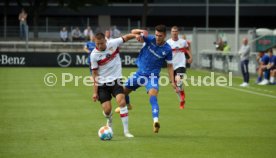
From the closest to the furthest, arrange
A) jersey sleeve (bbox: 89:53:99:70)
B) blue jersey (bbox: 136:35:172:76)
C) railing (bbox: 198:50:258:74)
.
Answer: jersey sleeve (bbox: 89:53:99:70)
blue jersey (bbox: 136:35:172:76)
railing (bbox: 198:50:258:74)

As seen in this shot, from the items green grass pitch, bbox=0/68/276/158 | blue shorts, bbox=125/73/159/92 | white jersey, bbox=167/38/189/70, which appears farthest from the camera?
white jersey, bbox=167/38/189/70

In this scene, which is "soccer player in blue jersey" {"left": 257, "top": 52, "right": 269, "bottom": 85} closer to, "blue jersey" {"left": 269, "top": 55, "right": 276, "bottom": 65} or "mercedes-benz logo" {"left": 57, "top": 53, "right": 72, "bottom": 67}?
"blue jersey" {"left": 269, "top": 55, "right": 276, "bottom": 65}

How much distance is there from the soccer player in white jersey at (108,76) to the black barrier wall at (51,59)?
102 feet

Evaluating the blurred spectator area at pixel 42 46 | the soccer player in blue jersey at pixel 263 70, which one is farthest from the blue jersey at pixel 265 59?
the blurred spectator area at pixel 42 46

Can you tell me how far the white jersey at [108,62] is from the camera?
13852mm

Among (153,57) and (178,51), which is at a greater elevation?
(178,51)

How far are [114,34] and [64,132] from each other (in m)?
34.9

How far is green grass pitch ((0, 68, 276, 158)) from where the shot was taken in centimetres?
1207

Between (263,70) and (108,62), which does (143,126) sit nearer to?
(108,62)

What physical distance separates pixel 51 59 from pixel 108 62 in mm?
31512

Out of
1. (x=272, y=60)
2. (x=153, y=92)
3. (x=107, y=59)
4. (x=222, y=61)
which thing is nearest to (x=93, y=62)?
(x=107, y=59)

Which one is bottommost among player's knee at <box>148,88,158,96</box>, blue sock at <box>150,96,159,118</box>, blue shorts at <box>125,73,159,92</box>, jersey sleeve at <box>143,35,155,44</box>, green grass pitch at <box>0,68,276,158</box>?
green grass pitch at <box>0,68,276,158</box>

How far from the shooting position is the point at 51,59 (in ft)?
148

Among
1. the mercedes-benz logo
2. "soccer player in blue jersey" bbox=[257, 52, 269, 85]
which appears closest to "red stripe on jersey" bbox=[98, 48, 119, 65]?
"soccer player in blue jersey" bbox=[257, 52, 269, 85]
